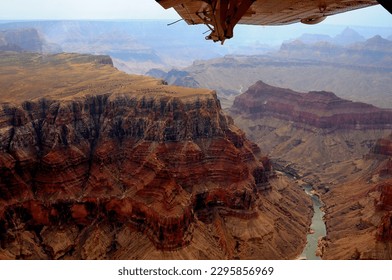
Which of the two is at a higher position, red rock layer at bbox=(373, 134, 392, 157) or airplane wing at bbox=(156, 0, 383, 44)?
airplane wing at bbox=(156, 0, 383, 44)

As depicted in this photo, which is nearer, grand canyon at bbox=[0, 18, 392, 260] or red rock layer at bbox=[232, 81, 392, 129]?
grand canyon at bbox=[0, 18, 392, 260]

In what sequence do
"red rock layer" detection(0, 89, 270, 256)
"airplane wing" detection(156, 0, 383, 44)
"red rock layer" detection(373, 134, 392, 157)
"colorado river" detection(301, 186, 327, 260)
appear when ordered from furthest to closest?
"red rock layer" detection(373, 134, 392, 157)
"colorado river" detection(301, 186, 327, 260)
"red rock layer" detection(0, 89, 270, 256)
"airplane wing" detection(156, 0, 383, 44)

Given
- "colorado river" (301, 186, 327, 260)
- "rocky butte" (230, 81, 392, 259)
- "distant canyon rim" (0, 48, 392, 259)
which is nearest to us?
"distant canyon rim" (0, 48, 392, 259)

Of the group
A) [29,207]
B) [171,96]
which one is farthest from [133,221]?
[171,96]

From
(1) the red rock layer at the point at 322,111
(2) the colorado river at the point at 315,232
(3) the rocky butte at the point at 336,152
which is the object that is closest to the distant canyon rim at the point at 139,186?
(3) the rocky butte at the point at 336,152

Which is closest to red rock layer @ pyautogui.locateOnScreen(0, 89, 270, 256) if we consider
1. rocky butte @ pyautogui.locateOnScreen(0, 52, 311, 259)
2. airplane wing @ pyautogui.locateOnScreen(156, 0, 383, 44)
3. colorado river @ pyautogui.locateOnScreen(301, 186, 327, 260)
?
rocky butte @ pyautogui.locateOnScreen(0, 52, 311, 259)

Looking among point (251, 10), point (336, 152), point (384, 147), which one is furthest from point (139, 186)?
point (336, 152)

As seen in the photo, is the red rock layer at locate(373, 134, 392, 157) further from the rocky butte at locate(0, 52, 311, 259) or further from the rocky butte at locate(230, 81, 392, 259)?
the rocky butte at locate(0, 52, 311, 259)

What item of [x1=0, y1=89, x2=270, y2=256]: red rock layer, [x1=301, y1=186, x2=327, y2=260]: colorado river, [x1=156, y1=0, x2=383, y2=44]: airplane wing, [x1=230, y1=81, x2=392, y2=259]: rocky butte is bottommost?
[x1=301, y1=186, x2=327, y2=260]: colorado river
